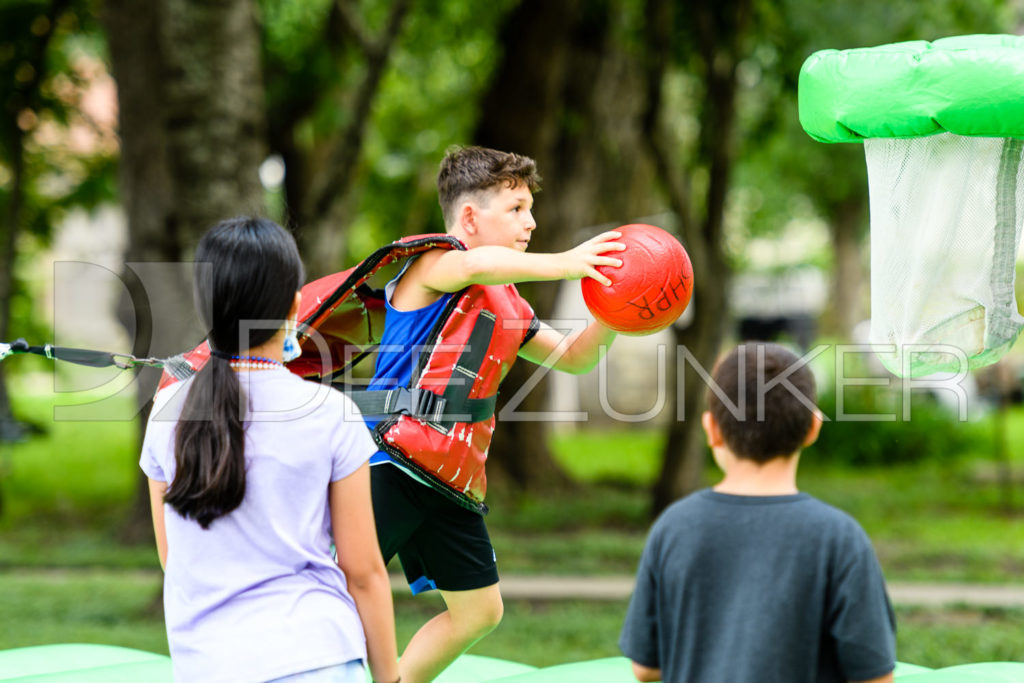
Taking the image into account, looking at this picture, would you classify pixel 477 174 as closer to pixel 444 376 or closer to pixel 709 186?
pixel 444 376

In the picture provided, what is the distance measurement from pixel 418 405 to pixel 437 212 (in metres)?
10.1

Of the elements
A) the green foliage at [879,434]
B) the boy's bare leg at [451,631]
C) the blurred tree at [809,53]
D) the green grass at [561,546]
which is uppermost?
the blurred tree at [809,53]

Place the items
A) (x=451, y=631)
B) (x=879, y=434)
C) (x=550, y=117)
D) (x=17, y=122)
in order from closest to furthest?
(x=451, y=631) < (x=17, y=122) < (x=550, y=117) < (x=879, y=434)

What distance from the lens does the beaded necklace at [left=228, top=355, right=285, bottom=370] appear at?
2.22 metres

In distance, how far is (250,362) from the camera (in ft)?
7.31

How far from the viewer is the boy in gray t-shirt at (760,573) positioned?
7.20ft

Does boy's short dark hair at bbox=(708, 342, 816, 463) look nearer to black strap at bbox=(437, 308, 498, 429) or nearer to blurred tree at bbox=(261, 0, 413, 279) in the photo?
black strap at bbox=(437, 308, 498, 429)

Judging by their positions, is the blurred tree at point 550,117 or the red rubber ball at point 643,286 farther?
the blurred tree at point 550,117

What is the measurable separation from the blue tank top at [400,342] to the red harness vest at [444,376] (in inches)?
0.9

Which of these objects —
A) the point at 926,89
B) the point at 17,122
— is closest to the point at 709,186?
the point at 926,89

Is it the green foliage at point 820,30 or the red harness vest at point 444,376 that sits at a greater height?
the green foliage at point 820,30

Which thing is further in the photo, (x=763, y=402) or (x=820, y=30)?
(x=820, y=30)

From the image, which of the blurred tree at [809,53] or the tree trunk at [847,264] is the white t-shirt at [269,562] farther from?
the tree trunk at [847,264]

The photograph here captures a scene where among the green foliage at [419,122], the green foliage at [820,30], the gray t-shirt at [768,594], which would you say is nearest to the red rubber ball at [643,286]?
the gray t-shirt at [768,594]
